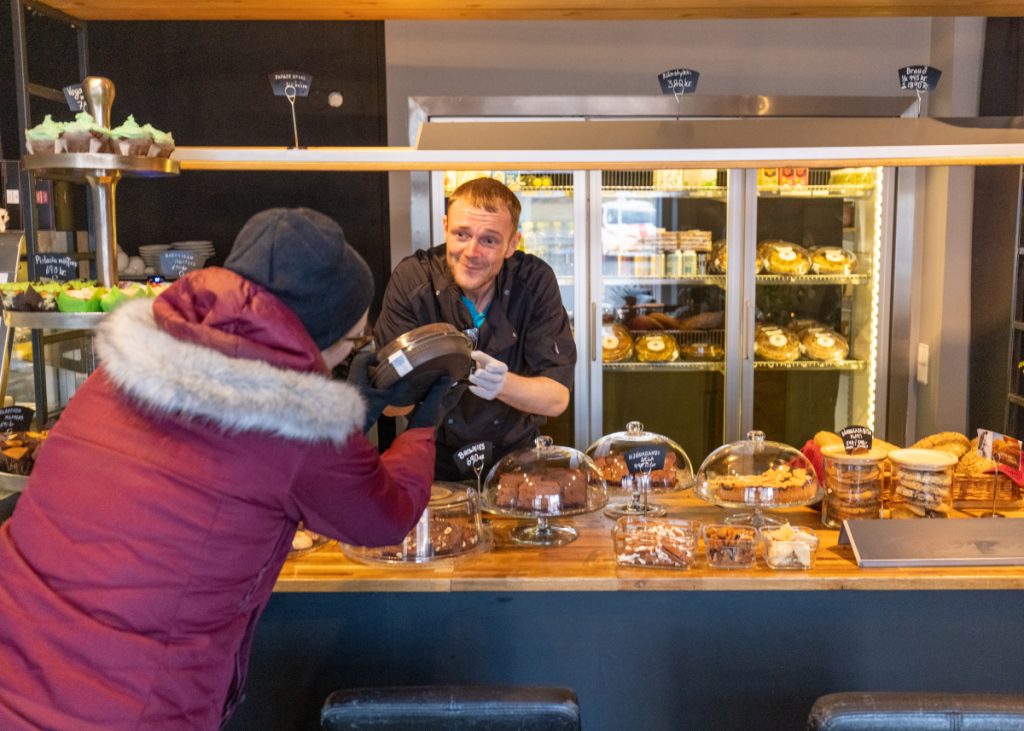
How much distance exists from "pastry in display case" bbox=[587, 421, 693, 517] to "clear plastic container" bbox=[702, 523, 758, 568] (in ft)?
1.06

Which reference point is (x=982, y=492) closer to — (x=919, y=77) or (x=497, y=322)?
(x=919, y=77)

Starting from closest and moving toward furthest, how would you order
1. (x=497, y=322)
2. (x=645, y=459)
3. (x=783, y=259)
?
(x=645, y=459) < (x=497, y=322) < (x=783, y=259)

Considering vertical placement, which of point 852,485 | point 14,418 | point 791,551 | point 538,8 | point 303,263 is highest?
point 538,8

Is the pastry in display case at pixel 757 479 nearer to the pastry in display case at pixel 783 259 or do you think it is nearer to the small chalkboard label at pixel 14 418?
the small chalkboard label at pixel 14 418

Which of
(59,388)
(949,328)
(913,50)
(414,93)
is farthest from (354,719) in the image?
(913,50)

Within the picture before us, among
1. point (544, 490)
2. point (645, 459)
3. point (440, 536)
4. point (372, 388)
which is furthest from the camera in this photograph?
point (645, 459)

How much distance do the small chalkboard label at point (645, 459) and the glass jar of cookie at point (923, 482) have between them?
0.61 metres

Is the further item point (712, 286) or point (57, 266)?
point (712, 286)

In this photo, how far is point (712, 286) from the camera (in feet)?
15.9

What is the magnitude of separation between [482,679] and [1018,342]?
10.6ft

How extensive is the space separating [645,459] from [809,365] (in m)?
2.57

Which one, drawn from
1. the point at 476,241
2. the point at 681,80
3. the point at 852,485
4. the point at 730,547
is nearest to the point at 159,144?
the point at 476,241

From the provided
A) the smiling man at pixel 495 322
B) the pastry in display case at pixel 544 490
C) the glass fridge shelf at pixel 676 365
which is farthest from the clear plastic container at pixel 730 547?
the glass fridge shelf at pixel 676 365

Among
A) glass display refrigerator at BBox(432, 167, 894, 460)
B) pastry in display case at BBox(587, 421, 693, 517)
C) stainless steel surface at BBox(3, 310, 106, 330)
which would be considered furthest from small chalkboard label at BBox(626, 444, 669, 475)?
glass display refrigerator at BBox(432, 167, 894, 460)
